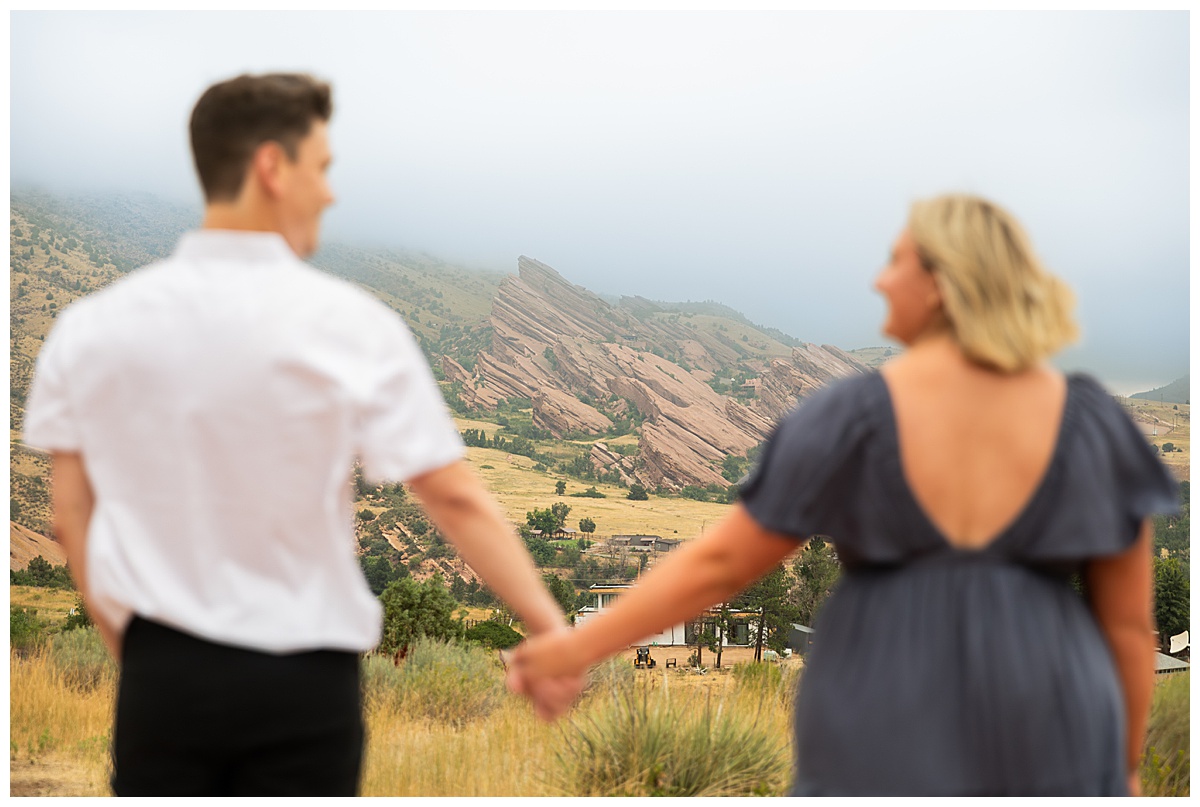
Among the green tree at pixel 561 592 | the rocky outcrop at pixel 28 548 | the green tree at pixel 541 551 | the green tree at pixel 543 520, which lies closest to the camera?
the green tree at pixel 561 592

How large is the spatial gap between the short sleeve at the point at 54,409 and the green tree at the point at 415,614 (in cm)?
894

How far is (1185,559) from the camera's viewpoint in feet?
127

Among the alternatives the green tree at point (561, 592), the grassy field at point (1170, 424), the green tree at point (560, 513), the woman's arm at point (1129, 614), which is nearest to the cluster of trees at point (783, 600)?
the green tree at point (561, 592)

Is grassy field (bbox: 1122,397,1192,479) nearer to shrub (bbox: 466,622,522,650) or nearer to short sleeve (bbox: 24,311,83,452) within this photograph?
shrub (bbox: 466,622,522,650)

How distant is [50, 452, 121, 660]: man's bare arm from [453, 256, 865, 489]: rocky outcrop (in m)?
65.7

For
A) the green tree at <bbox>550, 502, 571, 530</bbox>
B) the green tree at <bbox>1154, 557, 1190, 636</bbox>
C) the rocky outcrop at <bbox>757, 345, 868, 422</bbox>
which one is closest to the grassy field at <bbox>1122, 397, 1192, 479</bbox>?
the rocky outcrop at <bbox>757, 345, 868, 422</bbox>

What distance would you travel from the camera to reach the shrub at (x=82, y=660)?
28.7 ft

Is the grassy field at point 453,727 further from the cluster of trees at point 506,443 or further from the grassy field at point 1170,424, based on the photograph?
the cluster of trees at point 506,443

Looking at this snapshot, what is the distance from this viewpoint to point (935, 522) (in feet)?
4.81

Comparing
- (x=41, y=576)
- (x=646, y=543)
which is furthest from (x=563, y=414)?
(x=41, y=576)

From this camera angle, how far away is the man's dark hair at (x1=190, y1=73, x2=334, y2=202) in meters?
1.57

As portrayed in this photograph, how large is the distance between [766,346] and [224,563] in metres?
88.2

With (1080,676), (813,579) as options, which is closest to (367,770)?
(1080,676)

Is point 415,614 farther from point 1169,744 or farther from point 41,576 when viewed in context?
point 41,576
